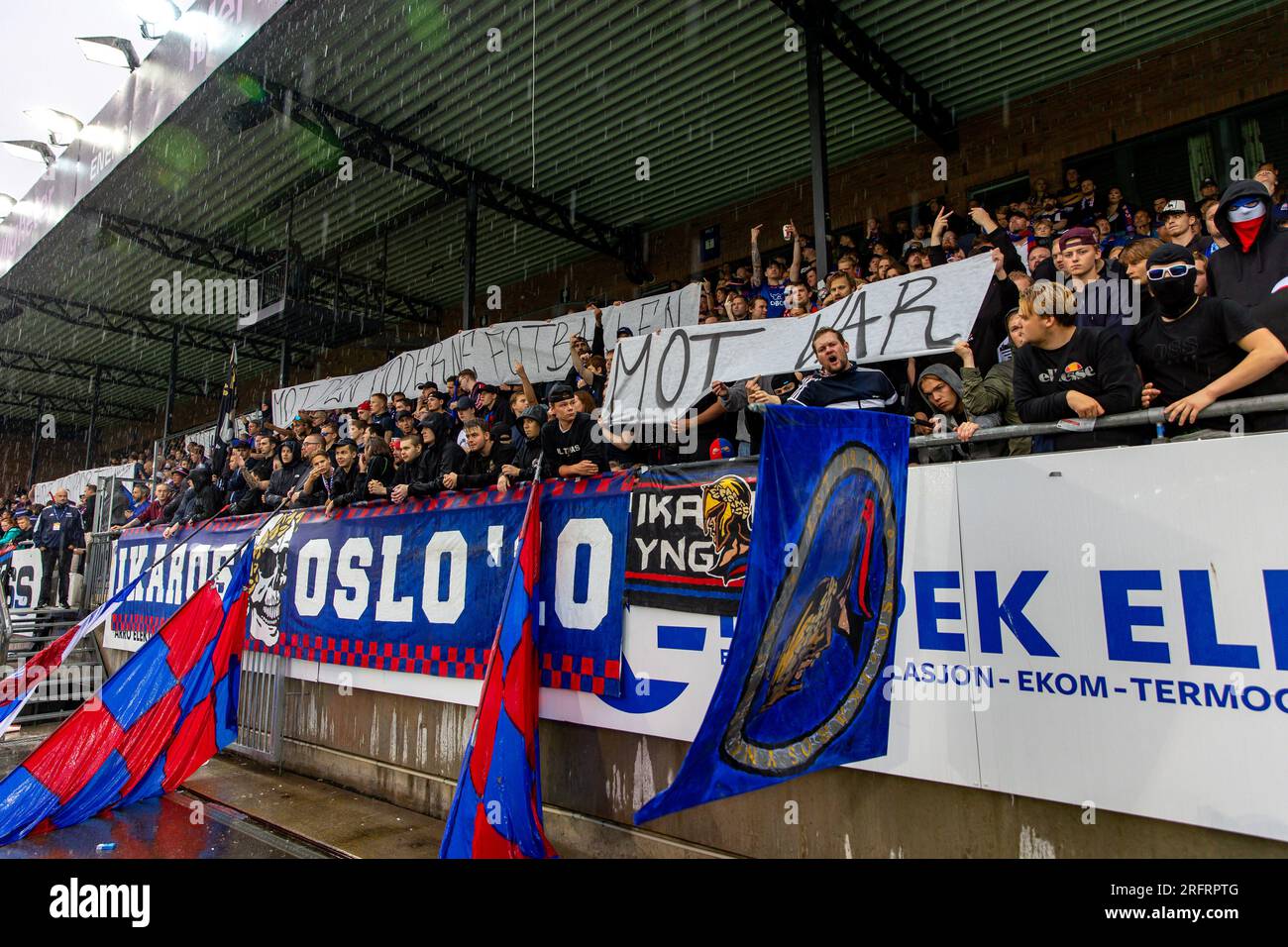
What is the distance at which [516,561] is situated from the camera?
14.5ft

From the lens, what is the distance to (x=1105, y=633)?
2.88m

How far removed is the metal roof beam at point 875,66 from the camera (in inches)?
326

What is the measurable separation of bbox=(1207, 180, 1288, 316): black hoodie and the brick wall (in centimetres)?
721

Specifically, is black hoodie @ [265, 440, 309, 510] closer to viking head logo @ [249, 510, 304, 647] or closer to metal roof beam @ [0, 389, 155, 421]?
viking head logo @ [249, 510, 304, 647]

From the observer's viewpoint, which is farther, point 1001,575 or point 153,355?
point 153,355

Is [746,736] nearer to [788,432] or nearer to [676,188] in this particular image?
[788,432]

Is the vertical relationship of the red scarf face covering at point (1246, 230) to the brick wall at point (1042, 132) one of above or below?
below

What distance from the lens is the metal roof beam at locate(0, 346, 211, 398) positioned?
79.9ft

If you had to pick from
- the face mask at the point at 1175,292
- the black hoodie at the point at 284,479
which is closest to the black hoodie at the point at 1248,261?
the face mask at the point at 1175,292

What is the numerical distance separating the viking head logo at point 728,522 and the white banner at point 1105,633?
792 millimetres

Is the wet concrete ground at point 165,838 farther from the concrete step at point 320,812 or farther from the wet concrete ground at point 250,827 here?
the concrete step at point 320,812

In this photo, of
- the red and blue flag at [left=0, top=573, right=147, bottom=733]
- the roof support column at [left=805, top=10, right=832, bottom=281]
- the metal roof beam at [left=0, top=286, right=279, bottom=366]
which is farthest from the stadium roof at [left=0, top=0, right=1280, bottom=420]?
the red and blue flag at [left=0, top=573, right=147, bottom=733]

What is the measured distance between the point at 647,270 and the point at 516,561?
11130mm
